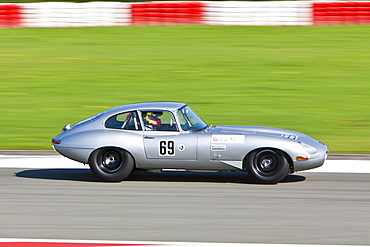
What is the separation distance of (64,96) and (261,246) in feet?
32.8

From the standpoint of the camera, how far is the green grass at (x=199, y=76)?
12266 mm

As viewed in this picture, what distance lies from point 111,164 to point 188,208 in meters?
1.66

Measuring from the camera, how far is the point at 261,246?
5.43 m

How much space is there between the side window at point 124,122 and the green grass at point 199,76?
303 centimetres

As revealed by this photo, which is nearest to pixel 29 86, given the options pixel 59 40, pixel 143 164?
pixel 59 40

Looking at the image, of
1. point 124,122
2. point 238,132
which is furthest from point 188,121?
point 124,122

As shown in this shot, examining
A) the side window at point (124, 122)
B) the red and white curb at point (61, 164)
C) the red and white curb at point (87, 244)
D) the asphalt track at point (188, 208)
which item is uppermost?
the side window at point (124, 122)

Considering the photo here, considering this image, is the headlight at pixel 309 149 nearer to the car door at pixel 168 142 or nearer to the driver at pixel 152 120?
the car door at pixel 168 142

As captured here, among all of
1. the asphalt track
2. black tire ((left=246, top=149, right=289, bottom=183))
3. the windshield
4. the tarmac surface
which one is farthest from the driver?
the tarmac surface

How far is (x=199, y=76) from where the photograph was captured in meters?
16.1

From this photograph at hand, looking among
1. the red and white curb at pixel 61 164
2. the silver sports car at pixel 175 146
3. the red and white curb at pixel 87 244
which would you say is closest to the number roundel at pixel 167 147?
the silver sports car at pixel 175 146

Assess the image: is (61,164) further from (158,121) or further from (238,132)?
(238,132)

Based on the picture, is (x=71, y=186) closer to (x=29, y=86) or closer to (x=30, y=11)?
(x=29, y=86)

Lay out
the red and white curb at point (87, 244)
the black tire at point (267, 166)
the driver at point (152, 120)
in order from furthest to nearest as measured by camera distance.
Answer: the driver at point (152, 120)
the black tire at point (267, 166)
the red and white curb at point (87, 244)
